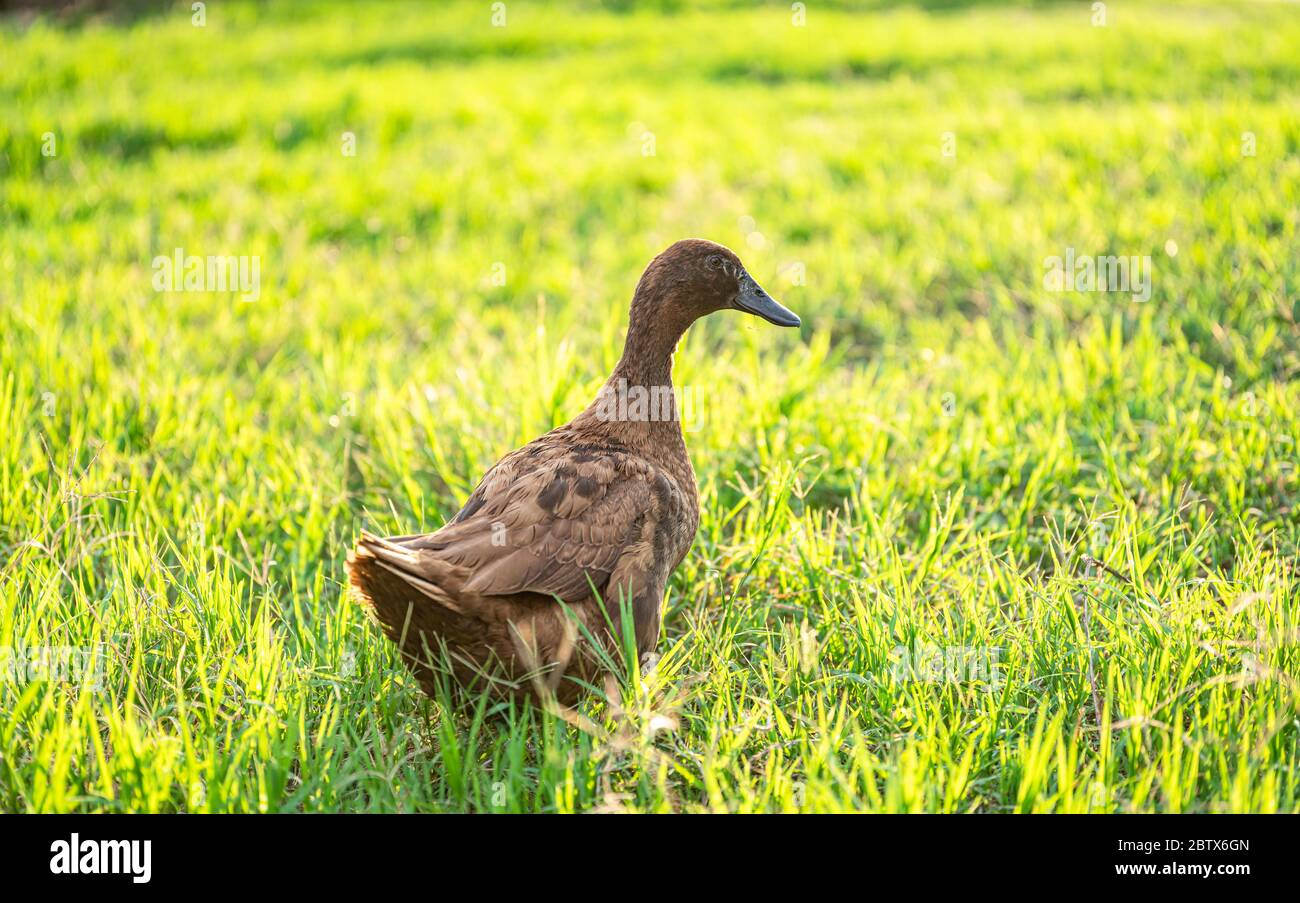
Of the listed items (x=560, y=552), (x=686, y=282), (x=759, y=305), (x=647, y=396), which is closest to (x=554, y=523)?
(x=560, y=552)

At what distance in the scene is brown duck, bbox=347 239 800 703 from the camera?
2.65 m

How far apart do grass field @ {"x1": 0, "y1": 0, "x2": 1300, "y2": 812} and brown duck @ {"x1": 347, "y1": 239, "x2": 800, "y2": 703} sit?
20 cm

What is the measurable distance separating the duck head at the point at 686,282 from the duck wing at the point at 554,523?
533 millimetres

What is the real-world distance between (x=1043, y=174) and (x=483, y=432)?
478 centimetres

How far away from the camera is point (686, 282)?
3.47m

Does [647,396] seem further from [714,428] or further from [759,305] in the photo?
[714,428]

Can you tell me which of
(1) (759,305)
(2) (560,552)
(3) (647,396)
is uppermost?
(1) (759,305)

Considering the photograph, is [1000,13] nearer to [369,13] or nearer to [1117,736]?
[369,13]

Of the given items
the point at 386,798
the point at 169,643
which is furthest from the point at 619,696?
the point at 169,643

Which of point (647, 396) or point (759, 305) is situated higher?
point (759, 305)

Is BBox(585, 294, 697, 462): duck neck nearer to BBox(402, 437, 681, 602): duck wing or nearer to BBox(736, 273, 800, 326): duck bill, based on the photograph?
BBox(402, 437, 681, 602): duck wing

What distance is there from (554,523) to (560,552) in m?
0.09

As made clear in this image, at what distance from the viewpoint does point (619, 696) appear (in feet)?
9.53

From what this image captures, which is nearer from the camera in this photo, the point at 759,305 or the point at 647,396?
the point at 647,396
